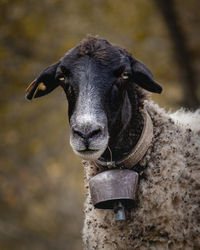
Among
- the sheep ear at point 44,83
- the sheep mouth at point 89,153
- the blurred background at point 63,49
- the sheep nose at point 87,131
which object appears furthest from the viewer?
the blurred background at point 63,49

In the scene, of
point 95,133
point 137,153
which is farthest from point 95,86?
point 137,153

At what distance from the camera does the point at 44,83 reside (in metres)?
4.16

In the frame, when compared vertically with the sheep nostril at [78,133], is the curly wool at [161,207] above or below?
below

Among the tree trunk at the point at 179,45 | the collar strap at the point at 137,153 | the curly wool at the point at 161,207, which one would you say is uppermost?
the tree trunk at the point at 179,45

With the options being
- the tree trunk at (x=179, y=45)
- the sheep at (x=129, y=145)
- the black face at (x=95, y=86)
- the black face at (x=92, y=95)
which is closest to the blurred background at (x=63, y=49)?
the tree trunk at (x=179, y=45)

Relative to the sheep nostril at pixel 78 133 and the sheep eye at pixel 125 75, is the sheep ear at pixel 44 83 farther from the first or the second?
the sheep nostril at pixel 78 133

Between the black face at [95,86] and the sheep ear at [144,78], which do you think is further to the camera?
the sheep ear at [144,78]

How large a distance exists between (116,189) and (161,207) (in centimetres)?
42

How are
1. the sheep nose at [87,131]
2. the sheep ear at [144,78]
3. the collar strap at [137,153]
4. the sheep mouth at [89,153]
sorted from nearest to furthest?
the sheep nose at [87,131] < the sheep mouth at [89,153] < the collar strap at [137,153] < the sheep ear at [144,78]

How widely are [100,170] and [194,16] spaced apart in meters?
7.75

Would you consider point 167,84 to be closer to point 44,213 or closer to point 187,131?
point 44,213

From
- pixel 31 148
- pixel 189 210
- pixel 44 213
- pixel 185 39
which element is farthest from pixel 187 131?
pixel 44 213

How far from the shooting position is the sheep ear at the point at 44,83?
4016 millimetres

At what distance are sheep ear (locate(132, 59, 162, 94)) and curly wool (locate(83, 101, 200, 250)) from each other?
40 centimetres
